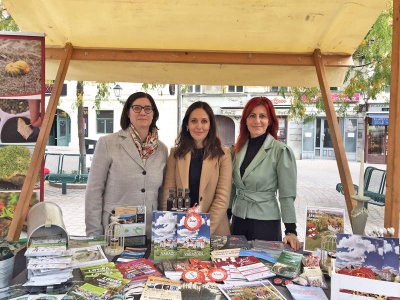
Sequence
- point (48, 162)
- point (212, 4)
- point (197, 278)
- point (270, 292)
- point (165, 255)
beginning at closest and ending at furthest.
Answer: point (270, 292) < point (197, 278) < point (165, 255) < point (212, 4) < point (48, 162)

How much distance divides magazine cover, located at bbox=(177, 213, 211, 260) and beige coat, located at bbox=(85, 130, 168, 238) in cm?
67

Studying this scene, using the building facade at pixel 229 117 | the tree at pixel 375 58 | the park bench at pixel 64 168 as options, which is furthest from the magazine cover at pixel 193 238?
the building facade at pixel 229 117

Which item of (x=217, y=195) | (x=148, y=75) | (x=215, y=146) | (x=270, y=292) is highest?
(x=148, y=75)

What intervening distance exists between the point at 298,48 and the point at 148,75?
164 cm

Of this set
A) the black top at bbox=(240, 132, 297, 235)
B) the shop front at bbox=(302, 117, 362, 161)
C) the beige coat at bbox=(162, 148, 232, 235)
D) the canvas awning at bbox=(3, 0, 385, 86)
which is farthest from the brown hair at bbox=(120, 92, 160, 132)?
the shop front at bbox=(302, 117, 362, 161)

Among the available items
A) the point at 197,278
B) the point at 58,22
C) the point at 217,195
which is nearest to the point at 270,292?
the point at 197,278

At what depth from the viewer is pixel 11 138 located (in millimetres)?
2682

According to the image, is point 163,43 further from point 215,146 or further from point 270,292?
point 270,292

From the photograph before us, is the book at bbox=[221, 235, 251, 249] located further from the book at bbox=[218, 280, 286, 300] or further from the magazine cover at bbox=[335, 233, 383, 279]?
the magazine cover at bbox=[335, 233, 383, 279]

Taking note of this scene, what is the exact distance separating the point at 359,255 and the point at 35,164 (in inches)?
90.8

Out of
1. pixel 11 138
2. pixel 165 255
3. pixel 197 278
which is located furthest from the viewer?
pixel 11 138

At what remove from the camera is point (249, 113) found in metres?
2.70

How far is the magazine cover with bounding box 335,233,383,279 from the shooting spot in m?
1.52

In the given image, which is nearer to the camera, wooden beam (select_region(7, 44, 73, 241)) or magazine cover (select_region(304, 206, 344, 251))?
magazine cover (select_region(304, 206, 344, 251))
